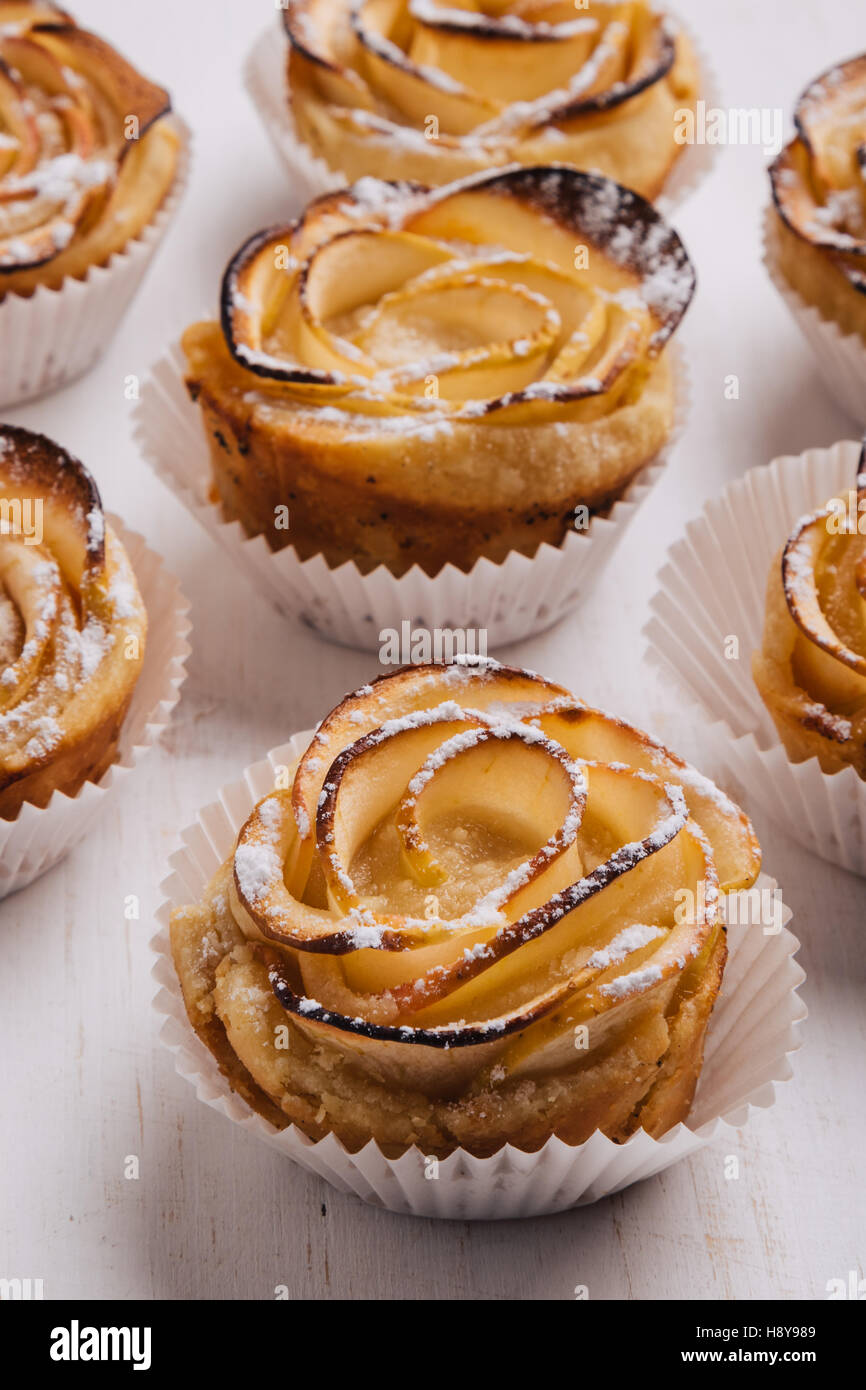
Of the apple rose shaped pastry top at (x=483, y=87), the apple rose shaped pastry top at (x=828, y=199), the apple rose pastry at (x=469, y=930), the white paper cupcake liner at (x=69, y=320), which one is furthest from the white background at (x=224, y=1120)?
the apple rose shaped pastry top at (x=483, y=87)

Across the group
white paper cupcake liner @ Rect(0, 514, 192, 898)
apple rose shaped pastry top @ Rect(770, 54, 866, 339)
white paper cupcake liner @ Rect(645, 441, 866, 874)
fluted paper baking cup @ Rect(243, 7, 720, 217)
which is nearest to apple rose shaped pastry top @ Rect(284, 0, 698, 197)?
fluted paper baking cup @ Rect(243, 7, 720, 217)

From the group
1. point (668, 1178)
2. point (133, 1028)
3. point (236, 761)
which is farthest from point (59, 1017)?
point (668, 1178)

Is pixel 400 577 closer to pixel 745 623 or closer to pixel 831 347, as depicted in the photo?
pixel 745 623

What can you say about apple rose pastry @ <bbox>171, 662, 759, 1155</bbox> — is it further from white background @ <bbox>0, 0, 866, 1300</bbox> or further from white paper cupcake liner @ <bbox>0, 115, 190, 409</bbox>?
white paper cupcake liner @ <bbox>0, 115, 190, 409</bbox>

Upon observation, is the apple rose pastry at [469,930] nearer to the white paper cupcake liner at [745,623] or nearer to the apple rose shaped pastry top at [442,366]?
the white paper cupcake liner at [745,623]

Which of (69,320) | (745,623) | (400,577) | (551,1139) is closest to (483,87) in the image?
(69,320)
